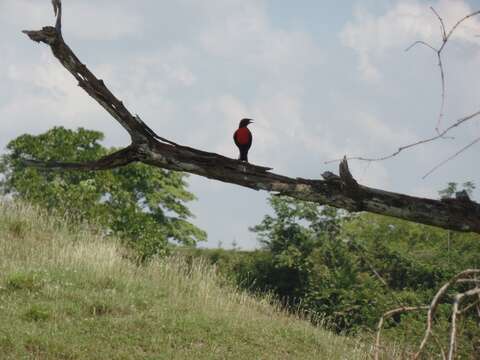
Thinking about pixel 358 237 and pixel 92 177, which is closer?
pixel 358 237

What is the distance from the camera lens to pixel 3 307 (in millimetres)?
10523

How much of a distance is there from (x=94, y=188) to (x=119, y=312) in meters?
6.75

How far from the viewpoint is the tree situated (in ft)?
55.1

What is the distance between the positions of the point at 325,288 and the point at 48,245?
5.53 m

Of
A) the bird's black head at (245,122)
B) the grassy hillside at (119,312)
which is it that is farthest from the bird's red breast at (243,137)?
the grassy hillside at (119,312)

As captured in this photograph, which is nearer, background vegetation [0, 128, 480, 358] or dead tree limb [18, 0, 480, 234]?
dead tree limb [18, 0, 480, 234]

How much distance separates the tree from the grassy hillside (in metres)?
1.30

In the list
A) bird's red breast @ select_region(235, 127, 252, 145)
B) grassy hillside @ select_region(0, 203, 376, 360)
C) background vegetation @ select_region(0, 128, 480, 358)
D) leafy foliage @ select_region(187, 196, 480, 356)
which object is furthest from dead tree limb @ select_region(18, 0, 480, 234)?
leafy foliage @ select_region(187, 196, 480, 356)

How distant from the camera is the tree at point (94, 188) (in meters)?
16.8

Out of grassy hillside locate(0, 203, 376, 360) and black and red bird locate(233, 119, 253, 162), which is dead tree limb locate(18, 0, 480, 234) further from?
grassy hillside locate(0, 203, 376, 360)

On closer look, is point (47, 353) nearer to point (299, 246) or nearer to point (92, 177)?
point (299, 246)

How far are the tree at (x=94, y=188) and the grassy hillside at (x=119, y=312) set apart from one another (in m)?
1.30

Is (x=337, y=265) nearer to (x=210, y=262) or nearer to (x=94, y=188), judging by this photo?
(x=210, y=262)

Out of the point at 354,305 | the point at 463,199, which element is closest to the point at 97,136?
the point at 354,305
